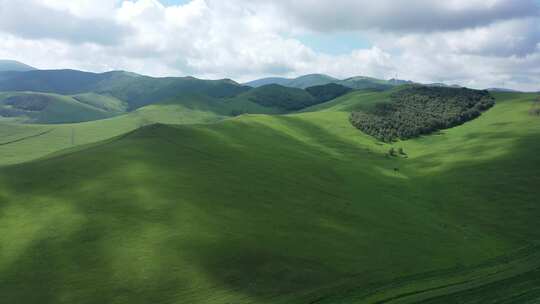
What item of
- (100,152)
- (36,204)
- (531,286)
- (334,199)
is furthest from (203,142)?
(531,286)

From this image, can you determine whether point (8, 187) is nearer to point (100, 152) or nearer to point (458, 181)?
point (100, 152)

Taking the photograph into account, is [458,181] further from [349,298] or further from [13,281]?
[13,281]

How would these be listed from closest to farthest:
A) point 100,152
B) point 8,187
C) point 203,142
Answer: point 8,187, point 100,152, point 203,142

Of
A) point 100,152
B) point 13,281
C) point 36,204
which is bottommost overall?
point 13,281

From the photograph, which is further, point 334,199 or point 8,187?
point 334,199

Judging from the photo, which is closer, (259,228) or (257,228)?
(257,228)

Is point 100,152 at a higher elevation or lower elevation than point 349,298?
higher

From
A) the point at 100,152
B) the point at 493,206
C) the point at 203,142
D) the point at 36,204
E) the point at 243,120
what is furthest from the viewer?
the point at 243,120
